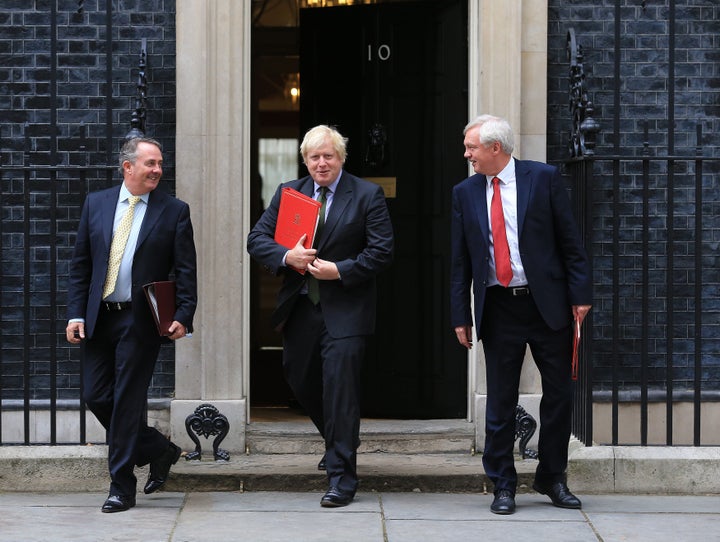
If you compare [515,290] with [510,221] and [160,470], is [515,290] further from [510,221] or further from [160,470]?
[160,470]

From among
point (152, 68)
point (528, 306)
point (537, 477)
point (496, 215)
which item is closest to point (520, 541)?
point (537, 477)

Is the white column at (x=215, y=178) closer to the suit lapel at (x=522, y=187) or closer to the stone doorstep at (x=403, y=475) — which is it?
the stone doorstep at (x=403, y=475)

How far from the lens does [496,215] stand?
20.3ft

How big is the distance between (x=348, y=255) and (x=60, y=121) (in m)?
2.21

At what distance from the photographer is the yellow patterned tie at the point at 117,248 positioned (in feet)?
20.4

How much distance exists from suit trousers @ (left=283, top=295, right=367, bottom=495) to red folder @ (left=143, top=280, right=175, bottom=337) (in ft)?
2.06

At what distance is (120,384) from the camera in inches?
245

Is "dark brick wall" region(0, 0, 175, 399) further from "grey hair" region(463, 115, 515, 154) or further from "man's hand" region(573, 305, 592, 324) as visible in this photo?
Result: "man's hand" region(573, 305, 592, 324)

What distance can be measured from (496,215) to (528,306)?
461mm

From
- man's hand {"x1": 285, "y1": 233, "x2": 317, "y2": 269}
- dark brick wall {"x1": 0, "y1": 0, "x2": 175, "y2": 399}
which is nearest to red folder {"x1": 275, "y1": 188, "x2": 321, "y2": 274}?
man's hand {"x1": 285, "y1": 233, "x2": 317, "y2": 269}

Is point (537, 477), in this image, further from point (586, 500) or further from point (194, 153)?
point (194, 153)

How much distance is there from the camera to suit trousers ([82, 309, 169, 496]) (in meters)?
6.21

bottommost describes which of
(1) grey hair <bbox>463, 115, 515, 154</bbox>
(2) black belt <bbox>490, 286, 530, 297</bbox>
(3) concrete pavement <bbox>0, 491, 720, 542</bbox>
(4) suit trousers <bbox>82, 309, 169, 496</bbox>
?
(3) concrete pavement <bbox>0, 491, 720, 542</bbox>

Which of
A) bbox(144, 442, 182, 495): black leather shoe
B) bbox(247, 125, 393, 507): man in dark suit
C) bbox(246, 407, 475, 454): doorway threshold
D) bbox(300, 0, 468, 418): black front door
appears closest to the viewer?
bbox(247, 125, 393, 507): man in dark suit
